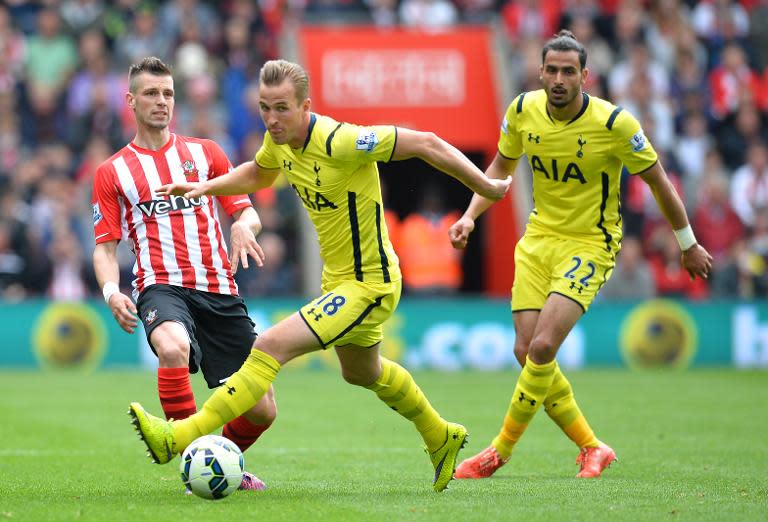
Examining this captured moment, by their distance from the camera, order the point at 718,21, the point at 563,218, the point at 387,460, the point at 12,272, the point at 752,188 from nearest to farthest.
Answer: the point at 563,218
the point at 387,460
the point at 12,272
the point at 752,188
the point at 718,21

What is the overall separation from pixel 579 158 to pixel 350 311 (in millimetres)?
2044

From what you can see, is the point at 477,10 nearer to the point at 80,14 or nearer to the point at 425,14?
the point at 425,14

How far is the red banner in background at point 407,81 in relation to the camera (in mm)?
19969

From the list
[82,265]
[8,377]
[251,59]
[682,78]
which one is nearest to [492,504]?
[8,377]

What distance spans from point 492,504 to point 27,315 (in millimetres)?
11488

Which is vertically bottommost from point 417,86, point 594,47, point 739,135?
point 739,135

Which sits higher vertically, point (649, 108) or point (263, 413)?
point (649, 108)

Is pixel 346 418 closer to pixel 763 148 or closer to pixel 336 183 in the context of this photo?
pixel 336 183

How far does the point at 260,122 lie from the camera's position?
64.4ft

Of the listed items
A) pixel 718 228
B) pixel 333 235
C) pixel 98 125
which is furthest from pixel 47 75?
pixel 333 235

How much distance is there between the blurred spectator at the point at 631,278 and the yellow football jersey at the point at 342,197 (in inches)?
435

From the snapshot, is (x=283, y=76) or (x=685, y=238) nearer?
(x=283, y=76)

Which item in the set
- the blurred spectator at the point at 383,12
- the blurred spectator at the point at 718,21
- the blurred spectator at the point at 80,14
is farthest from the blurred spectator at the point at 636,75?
the blurred spectator at the point at 80,14

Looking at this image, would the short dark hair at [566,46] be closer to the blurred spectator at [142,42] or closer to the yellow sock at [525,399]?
the yellow sock at [525,399]
